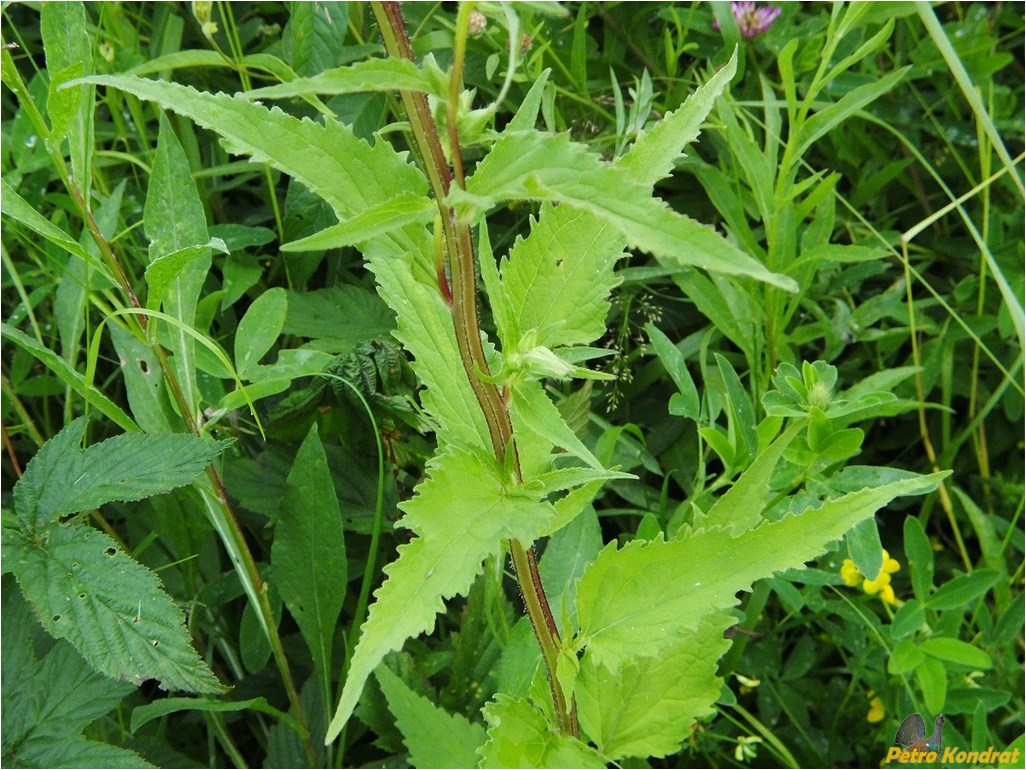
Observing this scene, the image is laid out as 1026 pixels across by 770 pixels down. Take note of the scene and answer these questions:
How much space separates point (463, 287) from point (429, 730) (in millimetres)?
636

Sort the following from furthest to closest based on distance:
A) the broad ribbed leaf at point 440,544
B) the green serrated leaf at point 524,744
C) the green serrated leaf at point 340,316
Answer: the green serrated leaf at point 340,316
the green serrated leaf at point 524,744
the broad ribbed leaf at point 440,544

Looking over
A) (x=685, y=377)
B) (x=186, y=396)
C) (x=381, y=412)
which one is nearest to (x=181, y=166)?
(x=186, y=396)

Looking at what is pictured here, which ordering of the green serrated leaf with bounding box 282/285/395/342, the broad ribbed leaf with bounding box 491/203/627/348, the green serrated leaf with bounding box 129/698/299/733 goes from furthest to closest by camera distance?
the green serrated leaf with bounding box 282/285/395/342
the green serrated leaf with bounding box 129/698/299/733
the broad ribbed leaf with bounding box 491/203/627/348

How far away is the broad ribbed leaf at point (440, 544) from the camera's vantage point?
674mm

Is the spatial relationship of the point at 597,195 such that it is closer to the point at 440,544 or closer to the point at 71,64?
the point at 440,544

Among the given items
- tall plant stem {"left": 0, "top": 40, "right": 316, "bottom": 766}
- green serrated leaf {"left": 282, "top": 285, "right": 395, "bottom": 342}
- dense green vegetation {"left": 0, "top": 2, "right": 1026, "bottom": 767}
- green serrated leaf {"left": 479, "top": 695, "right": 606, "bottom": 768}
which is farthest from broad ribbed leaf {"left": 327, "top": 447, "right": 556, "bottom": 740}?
green serrated leaf {"left": 282, "top": 285, "right": 395, "bottom": 342}

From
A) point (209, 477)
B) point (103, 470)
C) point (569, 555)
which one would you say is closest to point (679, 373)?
point (569, 555)

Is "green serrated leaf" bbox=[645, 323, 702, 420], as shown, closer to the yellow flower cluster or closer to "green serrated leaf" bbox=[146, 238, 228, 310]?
the yellow flower cluster

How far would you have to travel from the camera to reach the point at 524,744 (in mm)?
921

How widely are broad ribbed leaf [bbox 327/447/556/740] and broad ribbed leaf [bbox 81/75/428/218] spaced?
0.69ft

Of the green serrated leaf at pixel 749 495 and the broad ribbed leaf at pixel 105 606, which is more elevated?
the green serrated leaf at pixel 749 495

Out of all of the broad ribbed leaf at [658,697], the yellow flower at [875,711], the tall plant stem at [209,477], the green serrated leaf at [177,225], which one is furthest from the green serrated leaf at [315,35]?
the yellow flower at [875,711]

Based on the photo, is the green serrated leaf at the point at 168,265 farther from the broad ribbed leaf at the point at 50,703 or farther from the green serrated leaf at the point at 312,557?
the broad ribbed leaf at the point at 50,703

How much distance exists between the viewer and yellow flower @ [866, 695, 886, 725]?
4.44 feet
